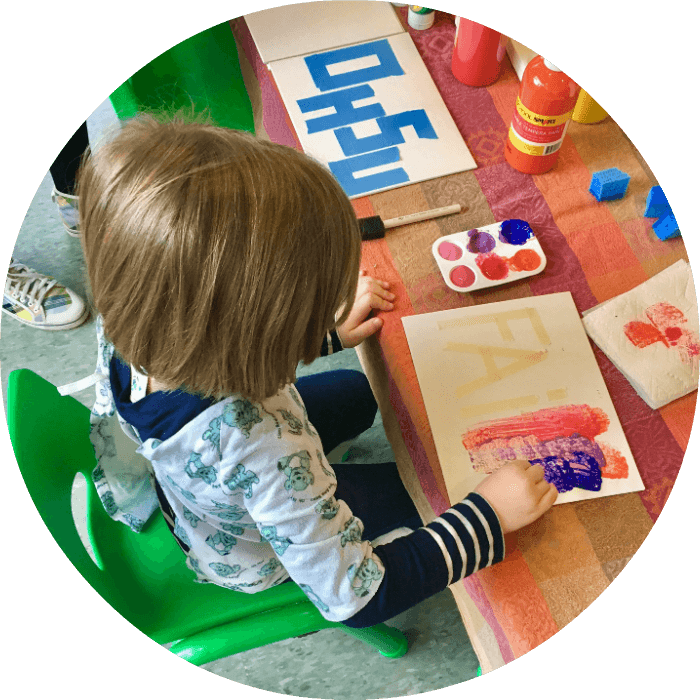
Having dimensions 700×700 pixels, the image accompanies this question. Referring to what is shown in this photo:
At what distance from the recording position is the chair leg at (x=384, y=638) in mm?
1023

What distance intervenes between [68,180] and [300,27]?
607 millimetres

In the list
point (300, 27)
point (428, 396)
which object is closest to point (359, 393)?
point (428, 396)

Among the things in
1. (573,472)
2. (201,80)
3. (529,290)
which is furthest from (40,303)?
(573,472)

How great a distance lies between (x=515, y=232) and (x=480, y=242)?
2.1 inches

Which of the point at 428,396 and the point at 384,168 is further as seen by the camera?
the point at 384,168

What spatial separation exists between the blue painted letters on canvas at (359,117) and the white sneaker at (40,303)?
0.89m

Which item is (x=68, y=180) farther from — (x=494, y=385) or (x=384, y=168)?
(x=494, y=385)

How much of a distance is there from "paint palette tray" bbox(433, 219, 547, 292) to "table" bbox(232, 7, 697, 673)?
0.05ft

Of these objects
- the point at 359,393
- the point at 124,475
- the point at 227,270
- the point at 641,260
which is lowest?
the point at 359,393

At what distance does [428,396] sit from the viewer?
0.83m

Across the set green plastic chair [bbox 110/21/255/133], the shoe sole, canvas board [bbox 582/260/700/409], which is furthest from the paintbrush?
the shoe sole

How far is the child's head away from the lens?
20.7 inches

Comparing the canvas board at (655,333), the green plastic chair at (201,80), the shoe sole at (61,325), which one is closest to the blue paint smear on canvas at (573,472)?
the canvas board at (655,333)

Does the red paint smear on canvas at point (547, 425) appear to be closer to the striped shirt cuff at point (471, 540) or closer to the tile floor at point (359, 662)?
the striped shirt cuff at point (471, 540)
